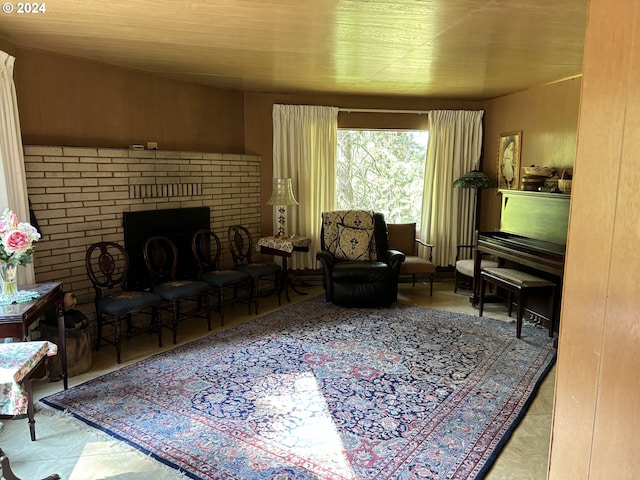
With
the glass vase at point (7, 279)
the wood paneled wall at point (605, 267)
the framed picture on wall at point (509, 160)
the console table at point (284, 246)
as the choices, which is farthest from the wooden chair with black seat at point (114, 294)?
the framed picture on wall at point (509, 160)

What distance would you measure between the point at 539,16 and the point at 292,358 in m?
2.86

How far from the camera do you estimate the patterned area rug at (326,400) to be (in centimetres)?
233

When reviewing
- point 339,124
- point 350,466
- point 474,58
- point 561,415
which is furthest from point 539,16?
point 339,124

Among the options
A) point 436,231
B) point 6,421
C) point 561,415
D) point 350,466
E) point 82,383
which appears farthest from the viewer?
point 436,231

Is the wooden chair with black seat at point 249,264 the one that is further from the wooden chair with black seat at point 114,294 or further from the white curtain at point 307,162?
the wooden chair with black seat at point 114,294

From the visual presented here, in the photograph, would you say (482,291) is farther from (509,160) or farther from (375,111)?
(375,111)

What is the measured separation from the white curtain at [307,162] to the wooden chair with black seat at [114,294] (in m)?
2.17

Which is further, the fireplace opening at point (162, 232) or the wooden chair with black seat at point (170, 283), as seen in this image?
the fireplace opening at point (162, 232)

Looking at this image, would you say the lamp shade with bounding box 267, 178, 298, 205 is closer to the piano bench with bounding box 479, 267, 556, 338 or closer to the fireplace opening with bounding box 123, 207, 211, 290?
the fireplace opening with bounding box 123, 207, 211, 290

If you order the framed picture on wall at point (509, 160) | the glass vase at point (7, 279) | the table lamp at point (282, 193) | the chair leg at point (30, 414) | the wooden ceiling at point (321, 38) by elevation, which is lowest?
the chair leg at point (30, 414)

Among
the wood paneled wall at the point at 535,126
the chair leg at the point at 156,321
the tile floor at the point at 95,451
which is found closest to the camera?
the tile floor at the point at 95,451

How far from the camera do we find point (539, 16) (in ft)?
8.75

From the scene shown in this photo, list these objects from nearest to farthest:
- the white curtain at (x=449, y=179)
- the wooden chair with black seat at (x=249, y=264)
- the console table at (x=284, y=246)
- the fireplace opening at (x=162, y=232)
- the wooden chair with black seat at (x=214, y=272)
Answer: the fireplace opening at (x=162, y=232) → the wooden chair with black seat at (x=214, y=272) → the wooden chair with black seat at (x=249, y=264) → the console table at (x=284, y=246) → the white curtain at (x=449, y=179)

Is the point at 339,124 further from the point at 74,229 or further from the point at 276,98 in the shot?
the point at 74,229
